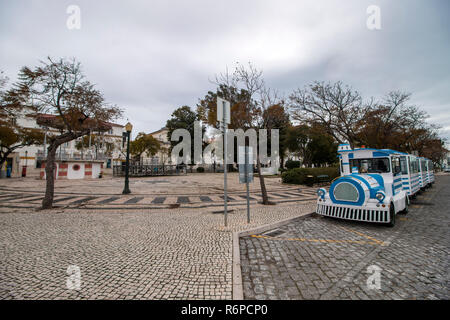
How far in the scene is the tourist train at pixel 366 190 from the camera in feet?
18.0

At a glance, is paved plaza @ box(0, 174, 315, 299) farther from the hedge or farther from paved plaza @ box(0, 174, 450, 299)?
the hedge

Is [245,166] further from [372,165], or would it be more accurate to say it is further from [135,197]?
[135,197]

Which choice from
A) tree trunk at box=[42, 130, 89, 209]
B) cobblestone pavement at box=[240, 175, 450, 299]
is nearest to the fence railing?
tree trunk at box=[42, 130, 89, 209]

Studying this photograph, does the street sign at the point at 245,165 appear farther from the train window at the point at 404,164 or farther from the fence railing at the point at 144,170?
the fence railing at the point at 144,170

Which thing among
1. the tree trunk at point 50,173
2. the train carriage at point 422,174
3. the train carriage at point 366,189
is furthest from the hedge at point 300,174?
the tree trunk at point 50,173

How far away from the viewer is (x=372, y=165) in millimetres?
6711

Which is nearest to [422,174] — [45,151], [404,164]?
[404,164]

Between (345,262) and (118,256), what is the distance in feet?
13.1

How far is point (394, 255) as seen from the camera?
3682 mm

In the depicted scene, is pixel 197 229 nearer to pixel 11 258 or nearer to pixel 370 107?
pixel 11 258

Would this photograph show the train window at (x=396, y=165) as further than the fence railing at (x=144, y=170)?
No

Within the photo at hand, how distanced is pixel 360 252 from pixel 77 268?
5.01 metres

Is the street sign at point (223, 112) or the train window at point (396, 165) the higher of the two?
the street sign at point (223, 112)

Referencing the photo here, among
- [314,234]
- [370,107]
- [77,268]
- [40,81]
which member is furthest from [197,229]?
[370,107]
